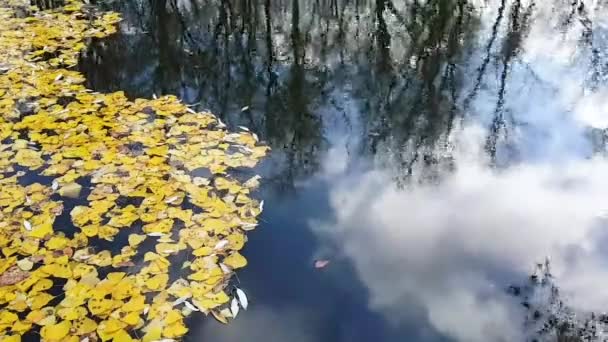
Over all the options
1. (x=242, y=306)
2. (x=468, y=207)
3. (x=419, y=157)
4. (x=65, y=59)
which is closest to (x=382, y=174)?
(x=419, y=157)

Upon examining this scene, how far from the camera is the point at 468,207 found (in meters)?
4.23

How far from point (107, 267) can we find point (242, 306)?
3.14 ft

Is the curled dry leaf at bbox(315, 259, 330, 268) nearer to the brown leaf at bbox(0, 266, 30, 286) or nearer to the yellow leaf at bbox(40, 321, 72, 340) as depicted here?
the yellow leaf at bbox(40, 321, 72, 340)

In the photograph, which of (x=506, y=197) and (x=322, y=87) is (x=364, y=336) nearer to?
(x=506, y=197)

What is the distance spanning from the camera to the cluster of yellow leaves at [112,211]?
334 centimetres

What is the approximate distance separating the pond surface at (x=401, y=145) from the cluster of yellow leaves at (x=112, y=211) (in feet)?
0.75

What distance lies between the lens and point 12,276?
3.56 m

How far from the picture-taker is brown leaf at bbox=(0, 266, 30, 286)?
3523 mm

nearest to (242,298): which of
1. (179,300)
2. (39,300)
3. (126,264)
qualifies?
(179,300)

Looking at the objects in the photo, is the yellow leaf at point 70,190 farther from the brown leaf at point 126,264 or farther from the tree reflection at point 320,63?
the tree reflection at point 320,63

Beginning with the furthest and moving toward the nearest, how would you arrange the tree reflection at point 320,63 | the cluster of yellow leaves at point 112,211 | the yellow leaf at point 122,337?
the tree reflection at point 320,63
the cluster of yellow leaves at point 112,211
the yellow leaf at point 122,337

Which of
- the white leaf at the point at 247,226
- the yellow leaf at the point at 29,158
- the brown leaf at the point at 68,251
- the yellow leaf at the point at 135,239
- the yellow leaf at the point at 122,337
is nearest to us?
the yellow leaf at the point at 122,337

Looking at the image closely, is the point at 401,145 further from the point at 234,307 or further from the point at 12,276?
the point at 12,276

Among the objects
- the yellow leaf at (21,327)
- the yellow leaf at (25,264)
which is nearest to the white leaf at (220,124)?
the yellow leaf at (25,264)
